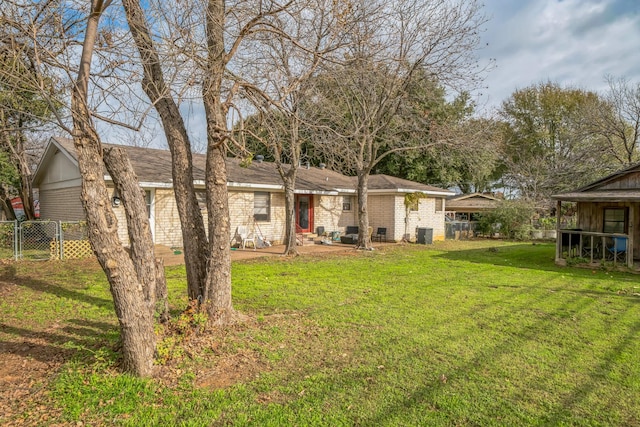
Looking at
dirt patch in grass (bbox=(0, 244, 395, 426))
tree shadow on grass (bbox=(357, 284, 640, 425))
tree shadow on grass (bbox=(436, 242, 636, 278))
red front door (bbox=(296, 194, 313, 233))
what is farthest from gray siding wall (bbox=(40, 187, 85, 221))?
tree shadow on grass (bbox=(436, 242, 636, 278))

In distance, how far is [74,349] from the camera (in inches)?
175

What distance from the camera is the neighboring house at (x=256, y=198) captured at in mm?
13055

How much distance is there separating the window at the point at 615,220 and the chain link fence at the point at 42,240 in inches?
657

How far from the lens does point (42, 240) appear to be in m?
12.4

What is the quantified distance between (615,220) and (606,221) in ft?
0.82

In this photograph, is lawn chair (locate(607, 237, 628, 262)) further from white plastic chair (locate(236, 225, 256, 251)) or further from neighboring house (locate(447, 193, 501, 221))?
neighboring house (locate(447, 193, 501, 221))

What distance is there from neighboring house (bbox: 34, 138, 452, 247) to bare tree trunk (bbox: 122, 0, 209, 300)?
7.47 meters

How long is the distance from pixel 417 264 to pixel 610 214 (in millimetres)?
7158

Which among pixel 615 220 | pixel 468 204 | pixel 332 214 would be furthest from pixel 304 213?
pixel 468 204

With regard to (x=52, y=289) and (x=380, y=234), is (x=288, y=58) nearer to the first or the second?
(x=52, y=289)

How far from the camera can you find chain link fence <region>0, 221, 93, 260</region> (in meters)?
11.1

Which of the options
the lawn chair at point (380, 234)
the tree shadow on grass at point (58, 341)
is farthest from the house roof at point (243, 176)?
the tree shadow on grass at point (58, 341)

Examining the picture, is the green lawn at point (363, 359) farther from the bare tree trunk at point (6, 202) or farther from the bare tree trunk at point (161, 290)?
the bare tree trunk at point (6, 202)

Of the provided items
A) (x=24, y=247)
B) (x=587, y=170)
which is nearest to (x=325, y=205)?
(x=24, y=247)
